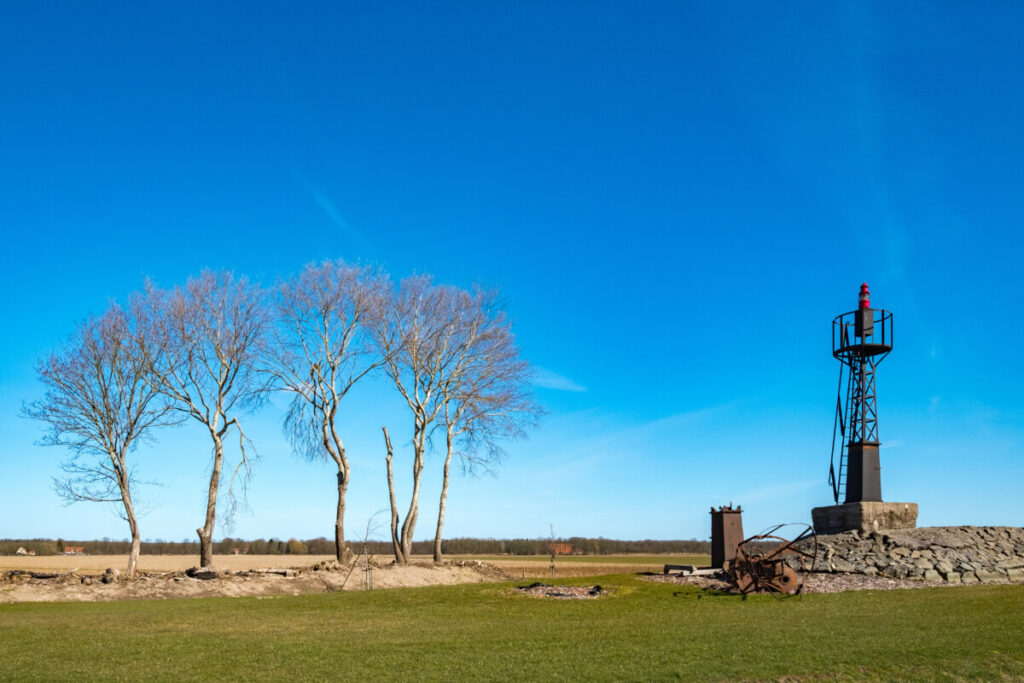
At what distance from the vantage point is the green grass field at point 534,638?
11.5 metres

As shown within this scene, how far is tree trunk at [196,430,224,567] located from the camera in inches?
1255

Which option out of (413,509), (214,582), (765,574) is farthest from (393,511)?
(765,574)

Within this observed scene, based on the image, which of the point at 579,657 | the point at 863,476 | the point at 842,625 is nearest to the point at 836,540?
the point at 863,476

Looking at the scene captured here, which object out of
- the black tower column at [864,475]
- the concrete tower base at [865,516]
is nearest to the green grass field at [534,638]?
the concrete tower base at [865,516]

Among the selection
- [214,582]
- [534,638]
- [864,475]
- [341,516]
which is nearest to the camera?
[534,638]

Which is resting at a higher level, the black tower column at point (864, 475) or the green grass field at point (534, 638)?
the black tower column at point (864, 475)

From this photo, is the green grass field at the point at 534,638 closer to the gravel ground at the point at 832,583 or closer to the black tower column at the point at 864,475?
the gravel ground at the point at 832,583

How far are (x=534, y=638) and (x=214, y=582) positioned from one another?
619 inches

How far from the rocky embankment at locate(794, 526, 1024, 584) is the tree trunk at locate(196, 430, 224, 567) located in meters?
22.2

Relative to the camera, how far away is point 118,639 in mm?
14891

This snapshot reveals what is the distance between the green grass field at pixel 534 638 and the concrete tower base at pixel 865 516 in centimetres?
695

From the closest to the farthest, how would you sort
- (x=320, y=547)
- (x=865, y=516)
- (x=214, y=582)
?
(x=214, y=582), (x=865, y=516), (x=320, y=547)

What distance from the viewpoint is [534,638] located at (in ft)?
48.2

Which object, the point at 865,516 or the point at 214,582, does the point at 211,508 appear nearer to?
the point at 214,582
